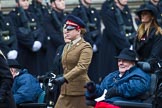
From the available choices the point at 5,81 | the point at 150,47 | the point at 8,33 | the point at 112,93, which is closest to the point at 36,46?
the point at 8,33

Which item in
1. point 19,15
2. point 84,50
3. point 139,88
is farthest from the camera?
point 19,15

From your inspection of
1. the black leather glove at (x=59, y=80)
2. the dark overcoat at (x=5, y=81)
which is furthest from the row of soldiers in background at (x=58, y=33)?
the dark overcoat at (x=5, y=81)

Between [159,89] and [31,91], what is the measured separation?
7.88 feet

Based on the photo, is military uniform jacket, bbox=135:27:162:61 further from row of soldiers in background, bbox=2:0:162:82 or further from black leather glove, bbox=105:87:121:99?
row of soldiers in background, bbox=2:0:162:82

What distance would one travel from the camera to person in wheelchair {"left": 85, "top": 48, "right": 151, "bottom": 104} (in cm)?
1026

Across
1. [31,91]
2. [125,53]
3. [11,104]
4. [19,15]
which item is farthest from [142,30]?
[19,15]

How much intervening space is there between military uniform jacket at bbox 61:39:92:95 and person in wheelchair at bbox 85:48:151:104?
34 centimetres

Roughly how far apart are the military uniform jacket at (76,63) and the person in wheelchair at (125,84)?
1.11 feet

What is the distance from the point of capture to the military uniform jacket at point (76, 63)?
35.6 feet

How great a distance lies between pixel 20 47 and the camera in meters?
14.9

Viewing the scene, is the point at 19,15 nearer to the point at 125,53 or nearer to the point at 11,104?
the point at 125,53

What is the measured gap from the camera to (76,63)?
35.8 feet

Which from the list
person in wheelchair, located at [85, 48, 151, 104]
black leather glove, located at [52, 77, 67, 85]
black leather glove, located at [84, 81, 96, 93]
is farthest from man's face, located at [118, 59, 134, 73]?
black leather glove, located at [52, 77, 67, 85]

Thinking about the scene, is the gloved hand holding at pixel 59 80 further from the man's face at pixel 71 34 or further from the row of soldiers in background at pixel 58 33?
the row of soldiers in background at pixel 58 33
